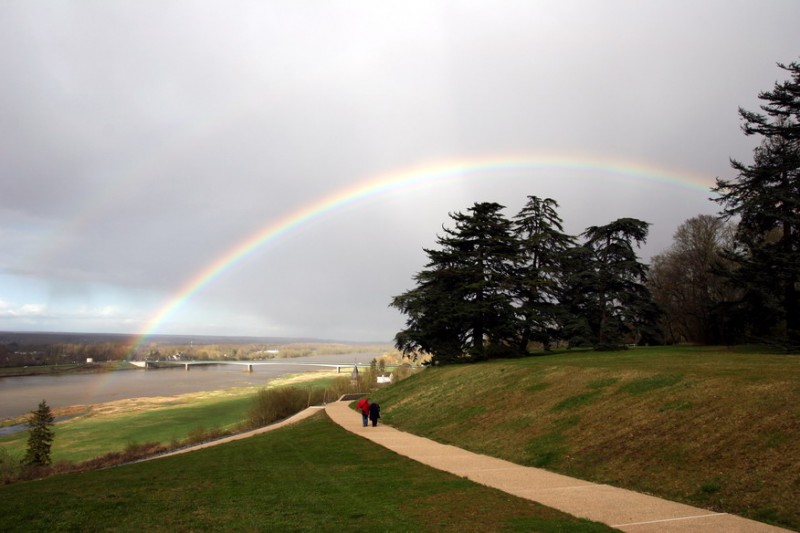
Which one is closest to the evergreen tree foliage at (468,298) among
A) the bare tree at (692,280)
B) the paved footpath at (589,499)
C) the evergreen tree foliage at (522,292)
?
the evergreen tree foliage at (522,292)

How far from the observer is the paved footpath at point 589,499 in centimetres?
692

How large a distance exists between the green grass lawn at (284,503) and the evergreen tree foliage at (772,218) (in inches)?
757

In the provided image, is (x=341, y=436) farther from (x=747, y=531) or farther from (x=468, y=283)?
(x=468, y=283)

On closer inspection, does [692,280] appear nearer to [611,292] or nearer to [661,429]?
[611,292]

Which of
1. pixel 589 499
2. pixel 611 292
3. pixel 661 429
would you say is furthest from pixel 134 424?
pixel 589 499

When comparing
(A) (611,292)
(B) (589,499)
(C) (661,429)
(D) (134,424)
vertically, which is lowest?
(D) (134,424)

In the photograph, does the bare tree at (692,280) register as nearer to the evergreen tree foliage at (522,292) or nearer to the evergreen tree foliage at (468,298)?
the evergreen tree foliage at (522,292)

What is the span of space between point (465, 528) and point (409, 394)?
829 inches

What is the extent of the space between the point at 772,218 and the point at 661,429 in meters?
17.8

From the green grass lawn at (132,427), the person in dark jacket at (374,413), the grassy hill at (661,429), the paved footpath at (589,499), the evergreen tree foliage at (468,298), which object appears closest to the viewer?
the paved footpath at (589,499)

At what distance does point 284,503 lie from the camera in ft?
28.1

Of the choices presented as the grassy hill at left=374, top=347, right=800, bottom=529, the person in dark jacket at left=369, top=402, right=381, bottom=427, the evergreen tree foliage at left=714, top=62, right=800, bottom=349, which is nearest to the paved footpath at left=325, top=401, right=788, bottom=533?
the grassy hill at left=374, top=347, right=800, bottom=529

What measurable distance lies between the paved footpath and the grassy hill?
0.42m

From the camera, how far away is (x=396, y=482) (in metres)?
10.2
